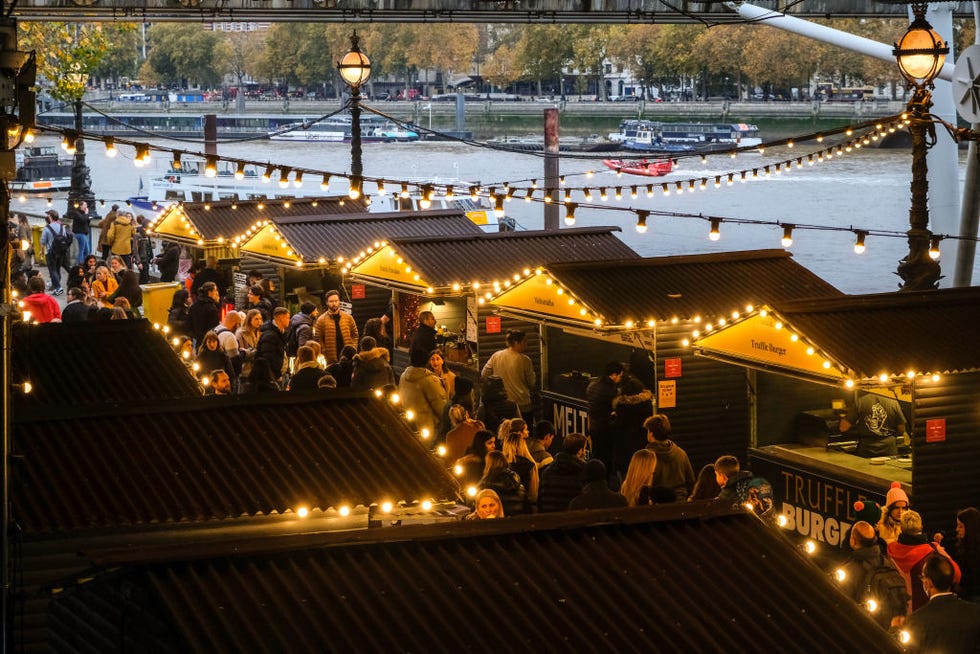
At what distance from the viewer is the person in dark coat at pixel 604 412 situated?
45.0 feet

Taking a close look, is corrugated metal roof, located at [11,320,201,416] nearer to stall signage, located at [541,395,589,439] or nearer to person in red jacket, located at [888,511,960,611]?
person in red jacket, located at [888,511,960,611]

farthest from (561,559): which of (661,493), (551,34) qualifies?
(551,34)

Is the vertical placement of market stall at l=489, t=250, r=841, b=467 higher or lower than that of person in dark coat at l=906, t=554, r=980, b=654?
higher

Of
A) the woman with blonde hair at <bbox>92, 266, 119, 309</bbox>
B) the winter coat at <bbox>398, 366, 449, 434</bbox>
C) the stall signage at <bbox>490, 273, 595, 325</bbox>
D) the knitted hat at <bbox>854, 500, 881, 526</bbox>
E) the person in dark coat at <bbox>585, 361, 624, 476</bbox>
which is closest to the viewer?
the knitted hat at <bbox>854, 500, 881, 526</bbox>

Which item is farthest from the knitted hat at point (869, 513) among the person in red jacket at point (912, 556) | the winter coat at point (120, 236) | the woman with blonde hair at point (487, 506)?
the winter coat at point (120, 236)

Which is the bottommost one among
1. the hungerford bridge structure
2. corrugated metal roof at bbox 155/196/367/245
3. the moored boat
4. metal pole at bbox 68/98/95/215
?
corrugated metal roof at bbox 155/196/367/245

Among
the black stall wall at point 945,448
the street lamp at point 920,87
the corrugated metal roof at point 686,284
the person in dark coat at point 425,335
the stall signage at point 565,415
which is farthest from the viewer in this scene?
the person in dark coat at point 425,335

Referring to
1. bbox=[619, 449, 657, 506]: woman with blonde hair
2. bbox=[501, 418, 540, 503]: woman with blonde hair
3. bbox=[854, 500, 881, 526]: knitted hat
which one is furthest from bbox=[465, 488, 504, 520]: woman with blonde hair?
bbox=[854, 500, 881, 526]: knitted hat

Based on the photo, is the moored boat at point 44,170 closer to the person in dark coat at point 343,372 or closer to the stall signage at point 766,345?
the person in dark coat at point 343,372

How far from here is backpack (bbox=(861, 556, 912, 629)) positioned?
8.77m

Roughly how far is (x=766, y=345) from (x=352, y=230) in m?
9.89

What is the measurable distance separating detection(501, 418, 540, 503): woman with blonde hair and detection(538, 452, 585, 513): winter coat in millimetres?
180

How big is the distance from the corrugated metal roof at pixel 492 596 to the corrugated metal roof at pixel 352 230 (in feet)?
47.3

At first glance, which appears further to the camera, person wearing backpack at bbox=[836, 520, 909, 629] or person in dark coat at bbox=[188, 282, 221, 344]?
person in dark coat at bbox=[188, 282, 221, 344]
